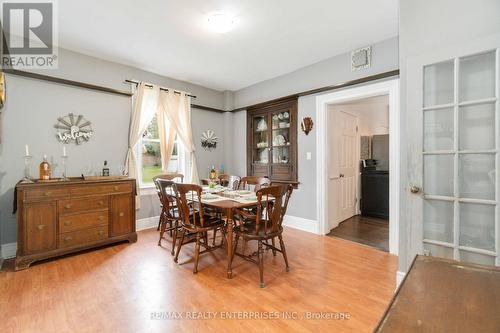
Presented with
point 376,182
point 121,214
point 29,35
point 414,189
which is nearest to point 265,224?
point 414,189

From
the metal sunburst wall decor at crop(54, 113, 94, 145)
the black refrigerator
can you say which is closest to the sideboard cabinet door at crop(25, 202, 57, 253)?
the metal sunburst wall decor at crop(54, 113, 94, 145)

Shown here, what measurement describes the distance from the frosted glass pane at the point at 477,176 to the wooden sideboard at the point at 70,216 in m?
3.72

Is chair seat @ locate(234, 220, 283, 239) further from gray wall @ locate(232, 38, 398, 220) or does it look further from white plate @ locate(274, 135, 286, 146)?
white plate @ locate(274, 135, 286, 146)

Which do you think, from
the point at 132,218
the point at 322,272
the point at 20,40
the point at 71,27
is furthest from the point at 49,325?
the point at 20,40

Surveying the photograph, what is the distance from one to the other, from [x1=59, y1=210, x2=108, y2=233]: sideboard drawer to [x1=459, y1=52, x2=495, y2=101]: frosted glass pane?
13.2 ft

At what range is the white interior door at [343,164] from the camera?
13.6 feet

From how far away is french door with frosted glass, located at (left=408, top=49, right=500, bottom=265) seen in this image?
1723 mm

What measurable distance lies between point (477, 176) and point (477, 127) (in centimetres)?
37

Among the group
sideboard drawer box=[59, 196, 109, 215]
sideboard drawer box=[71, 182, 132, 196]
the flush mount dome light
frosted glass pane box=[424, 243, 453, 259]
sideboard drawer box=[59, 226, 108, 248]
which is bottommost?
sideboard drawer box=[59, 226, 108, 248]

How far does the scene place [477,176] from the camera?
5.84 ft

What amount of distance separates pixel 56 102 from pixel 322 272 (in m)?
4.06

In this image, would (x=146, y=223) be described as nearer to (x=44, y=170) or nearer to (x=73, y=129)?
(x=44, y=170)

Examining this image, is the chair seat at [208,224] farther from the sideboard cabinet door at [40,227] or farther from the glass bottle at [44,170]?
the glass bottle at [44,170]

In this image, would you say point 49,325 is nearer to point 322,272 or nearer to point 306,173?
point 322,272
